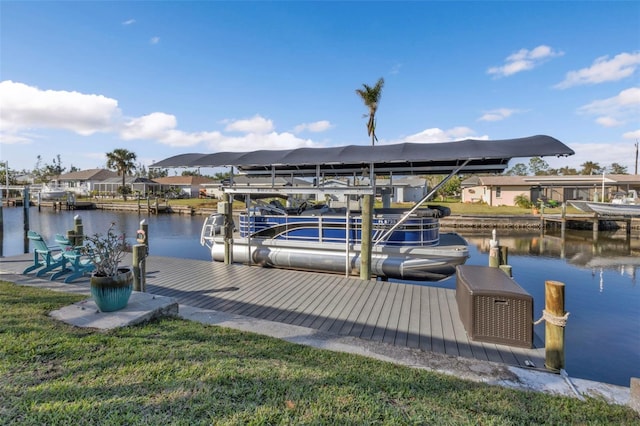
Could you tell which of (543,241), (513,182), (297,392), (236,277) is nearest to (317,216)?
(236,277)

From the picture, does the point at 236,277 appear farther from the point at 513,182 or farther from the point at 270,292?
the point at 513,182

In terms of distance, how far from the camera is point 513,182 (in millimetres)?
34938

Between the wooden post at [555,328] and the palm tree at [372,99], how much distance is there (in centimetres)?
2212

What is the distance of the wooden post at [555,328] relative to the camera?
350cm

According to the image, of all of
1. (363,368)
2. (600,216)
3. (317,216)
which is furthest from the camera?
(600,216)

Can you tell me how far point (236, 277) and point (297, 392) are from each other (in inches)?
211

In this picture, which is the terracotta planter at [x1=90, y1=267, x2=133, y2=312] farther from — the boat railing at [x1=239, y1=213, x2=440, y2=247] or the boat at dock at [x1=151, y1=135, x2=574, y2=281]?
the boat railing at [x1=239, y1=213, x2=440, y2=247]

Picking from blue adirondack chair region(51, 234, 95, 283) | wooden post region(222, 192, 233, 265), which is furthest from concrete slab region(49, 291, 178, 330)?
wooden post region(222, 192, 233, 265)

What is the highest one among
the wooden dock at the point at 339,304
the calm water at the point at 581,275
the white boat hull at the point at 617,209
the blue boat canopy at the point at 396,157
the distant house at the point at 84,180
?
the distant house at the point at 84,180

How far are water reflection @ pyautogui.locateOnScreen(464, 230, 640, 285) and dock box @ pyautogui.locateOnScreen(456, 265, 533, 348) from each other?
11.1m

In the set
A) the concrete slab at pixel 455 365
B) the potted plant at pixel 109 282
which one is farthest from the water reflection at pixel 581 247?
the potted plant at pixel 109 282

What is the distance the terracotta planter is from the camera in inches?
163

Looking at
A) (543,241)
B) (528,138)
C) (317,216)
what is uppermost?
(528,138)

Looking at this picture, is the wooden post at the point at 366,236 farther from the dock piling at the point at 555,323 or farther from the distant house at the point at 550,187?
the distant house at the point at 550,187
